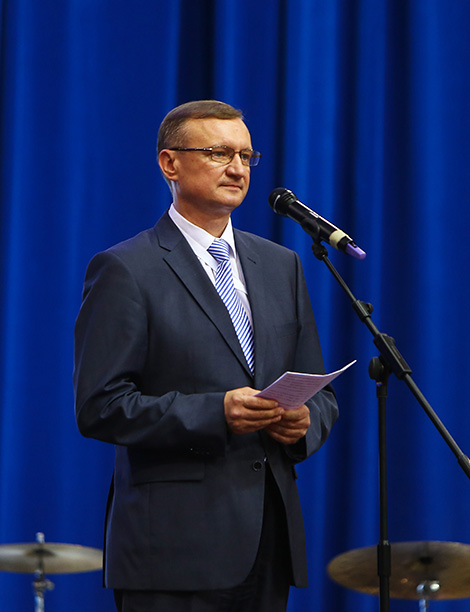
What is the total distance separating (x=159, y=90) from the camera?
12.0ft

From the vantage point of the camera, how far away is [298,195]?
3.62m

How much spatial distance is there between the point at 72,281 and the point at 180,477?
5.67 feet

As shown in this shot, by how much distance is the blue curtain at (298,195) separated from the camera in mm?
3498

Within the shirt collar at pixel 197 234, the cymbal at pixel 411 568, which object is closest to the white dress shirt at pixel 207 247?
the shirt collar at pixel 197 234

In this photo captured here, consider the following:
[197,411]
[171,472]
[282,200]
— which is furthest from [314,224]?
[171,472]

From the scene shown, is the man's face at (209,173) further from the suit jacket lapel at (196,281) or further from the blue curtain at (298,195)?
the blue curtain at (298,195)

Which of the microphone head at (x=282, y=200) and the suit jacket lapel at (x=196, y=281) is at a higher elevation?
the microphone head at (x=282, y=200)

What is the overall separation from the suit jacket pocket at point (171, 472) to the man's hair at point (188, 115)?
81 cm

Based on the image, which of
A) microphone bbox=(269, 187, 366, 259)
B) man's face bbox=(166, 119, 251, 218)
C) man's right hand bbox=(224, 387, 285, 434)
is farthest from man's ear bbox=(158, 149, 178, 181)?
man's right hand bbox=(224, 387, 285, 434)

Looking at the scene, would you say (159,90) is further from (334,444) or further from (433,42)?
(334,444)

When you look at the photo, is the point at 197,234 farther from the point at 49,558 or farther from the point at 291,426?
the point at 49,558

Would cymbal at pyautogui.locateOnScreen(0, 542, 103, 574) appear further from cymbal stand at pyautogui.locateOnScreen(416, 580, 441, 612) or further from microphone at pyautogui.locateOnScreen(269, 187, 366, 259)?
microphone at pyautogui.locateOnScreen(269, 187, 366, 259)

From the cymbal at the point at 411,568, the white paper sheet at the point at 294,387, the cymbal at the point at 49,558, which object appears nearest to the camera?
the white paper sheet at the point at 294,387

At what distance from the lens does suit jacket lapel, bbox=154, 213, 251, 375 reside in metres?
2.09
